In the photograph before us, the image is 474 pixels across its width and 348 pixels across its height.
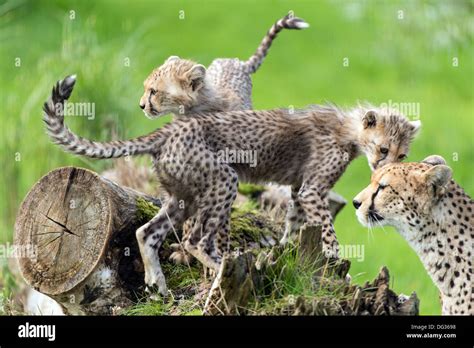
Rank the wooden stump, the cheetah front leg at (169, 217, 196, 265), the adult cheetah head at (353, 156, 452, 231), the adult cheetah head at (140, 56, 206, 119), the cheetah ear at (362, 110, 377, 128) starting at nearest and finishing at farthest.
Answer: the adult cheetah head at (353, 156, 452, 231), the wooden stump, the cheetah front leg at (169, 217, 196, 265), the cheetah ear at (362, 110, 377, 128), the adult cheetah head at (140, 56, 206, 119)

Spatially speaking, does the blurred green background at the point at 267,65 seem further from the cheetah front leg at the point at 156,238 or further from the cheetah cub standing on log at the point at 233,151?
the cheetah front leg at the point at 156,238

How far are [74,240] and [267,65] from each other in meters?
11.2

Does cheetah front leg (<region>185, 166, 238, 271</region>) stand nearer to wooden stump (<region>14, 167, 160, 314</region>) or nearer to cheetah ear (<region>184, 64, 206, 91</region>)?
wooden stump (<region>14, 167, 160, 314</region>)

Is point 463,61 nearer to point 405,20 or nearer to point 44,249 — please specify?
point 405,20

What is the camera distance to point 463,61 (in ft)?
64.5

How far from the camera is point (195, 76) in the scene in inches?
371

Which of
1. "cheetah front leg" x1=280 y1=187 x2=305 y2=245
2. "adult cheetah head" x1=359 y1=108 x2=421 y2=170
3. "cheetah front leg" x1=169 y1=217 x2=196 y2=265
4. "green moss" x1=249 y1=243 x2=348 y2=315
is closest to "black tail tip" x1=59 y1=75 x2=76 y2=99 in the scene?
"cheetah front leg" x1=169 y1=217 x2=196 y2=265

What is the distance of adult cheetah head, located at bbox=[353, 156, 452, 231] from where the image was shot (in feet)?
26.8

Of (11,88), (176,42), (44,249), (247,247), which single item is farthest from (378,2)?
(44,249)

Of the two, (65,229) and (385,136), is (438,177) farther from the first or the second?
(65,229)

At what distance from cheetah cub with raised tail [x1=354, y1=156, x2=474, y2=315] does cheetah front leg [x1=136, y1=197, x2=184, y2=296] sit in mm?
1477

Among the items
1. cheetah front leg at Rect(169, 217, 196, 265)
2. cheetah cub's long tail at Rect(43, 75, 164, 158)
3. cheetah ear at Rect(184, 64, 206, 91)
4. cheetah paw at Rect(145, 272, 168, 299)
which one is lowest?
cheetah paw at Rect(145, 272, 168, 299)

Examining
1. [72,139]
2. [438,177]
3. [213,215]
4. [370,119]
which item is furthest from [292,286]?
[72,139]
